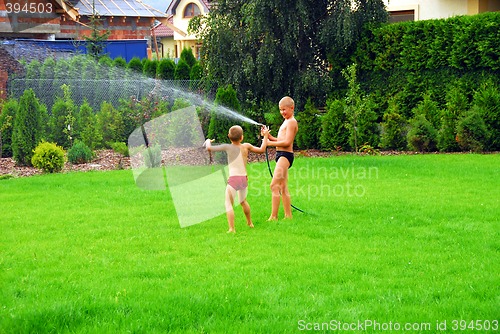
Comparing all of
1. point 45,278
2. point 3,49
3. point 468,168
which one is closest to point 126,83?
point 3,49

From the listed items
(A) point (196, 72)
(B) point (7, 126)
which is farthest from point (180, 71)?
(B) point (7, 126)

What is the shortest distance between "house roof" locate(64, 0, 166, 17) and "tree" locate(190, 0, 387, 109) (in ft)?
55.0

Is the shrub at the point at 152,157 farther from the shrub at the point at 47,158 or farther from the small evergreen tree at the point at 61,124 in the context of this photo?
the small evergreen tree at the point at 61,124

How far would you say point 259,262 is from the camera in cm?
717

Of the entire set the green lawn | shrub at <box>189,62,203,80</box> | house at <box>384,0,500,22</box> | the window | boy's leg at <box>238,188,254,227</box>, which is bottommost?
the green lawn

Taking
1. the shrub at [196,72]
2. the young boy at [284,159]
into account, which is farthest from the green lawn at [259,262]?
the shrub at [196,72]

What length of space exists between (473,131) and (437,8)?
393 inches

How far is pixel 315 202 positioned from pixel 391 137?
24.3 ft

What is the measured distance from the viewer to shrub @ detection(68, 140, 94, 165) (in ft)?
54.9

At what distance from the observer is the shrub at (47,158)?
15.4 meters

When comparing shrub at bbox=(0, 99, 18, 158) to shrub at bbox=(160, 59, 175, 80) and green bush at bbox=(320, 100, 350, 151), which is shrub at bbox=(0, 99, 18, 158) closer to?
shrub at bbox=(160, 59, 175, 80)

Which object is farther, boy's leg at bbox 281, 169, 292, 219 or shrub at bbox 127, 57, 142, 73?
shrub at bbox 127, 57, 142, 73

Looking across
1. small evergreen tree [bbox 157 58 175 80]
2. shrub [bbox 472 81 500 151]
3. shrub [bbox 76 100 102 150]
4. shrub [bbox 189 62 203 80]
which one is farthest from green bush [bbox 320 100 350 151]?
small evergreen tree [bbox 157 58 175 80]

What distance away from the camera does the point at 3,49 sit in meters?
23.2
